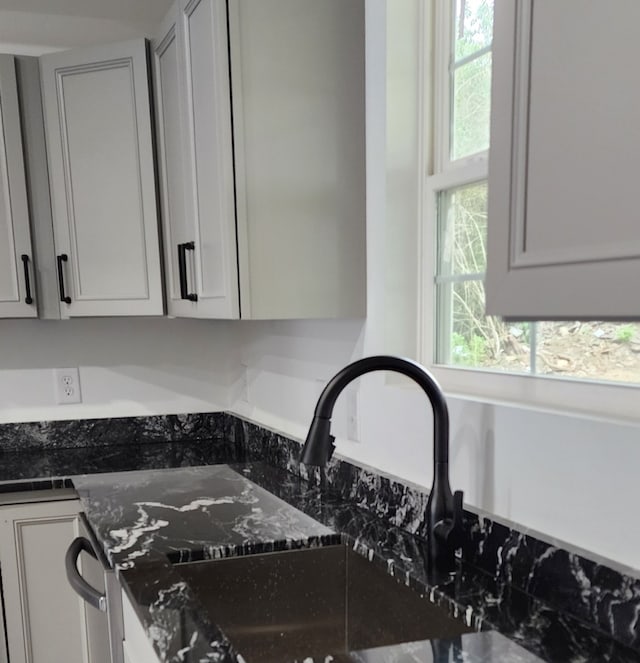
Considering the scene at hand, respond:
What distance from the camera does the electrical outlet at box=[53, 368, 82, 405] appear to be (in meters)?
2.34

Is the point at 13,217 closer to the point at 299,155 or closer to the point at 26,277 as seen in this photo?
the point at 26,277

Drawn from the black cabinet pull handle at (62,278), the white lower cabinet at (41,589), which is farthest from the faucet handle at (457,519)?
the black cabinet pull handle at (62,278)

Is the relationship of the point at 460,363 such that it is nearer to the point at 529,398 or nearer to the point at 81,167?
the point at 529,398

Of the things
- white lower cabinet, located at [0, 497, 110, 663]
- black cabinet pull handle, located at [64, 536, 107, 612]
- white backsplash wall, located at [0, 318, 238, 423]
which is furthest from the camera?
white backsplash wall, located at [0, 318, 238, 423]

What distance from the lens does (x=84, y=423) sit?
2.37 meters

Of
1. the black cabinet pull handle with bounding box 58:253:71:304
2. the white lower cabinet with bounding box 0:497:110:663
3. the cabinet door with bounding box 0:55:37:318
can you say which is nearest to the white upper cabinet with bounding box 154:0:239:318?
the black cabinet pull handle with bounding box 58:253:71:304

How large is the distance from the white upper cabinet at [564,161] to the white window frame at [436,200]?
575 mm

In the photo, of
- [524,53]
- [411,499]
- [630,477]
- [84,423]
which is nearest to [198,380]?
[84,423]

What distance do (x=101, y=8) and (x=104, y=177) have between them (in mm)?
764

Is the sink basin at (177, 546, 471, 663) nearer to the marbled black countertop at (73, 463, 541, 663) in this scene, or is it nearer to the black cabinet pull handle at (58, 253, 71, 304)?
the marbled black countertop at (73, 463, 541, 663)

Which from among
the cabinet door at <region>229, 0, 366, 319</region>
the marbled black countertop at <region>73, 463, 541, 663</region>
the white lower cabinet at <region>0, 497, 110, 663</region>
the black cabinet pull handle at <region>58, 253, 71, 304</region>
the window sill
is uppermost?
the cabinet door at <region>229, 0, 366, 319</region>

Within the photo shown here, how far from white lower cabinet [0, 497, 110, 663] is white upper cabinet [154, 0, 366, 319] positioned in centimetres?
95

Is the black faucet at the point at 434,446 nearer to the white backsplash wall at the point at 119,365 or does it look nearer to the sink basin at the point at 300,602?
the sink basin at the point at 300,602

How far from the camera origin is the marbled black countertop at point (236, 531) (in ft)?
2.84
